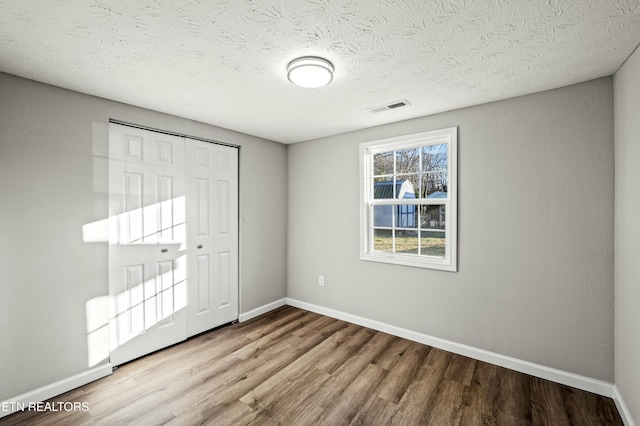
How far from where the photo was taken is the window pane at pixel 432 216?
9.74ft

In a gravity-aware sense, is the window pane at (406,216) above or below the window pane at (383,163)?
below

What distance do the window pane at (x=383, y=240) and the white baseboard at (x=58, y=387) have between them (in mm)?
2879

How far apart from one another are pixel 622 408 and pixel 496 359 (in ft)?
2.59

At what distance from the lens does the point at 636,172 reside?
1715mm

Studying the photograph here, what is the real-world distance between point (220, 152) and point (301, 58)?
1926 mm

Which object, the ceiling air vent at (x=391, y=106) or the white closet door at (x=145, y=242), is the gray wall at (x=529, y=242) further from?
the white closet door at (x=145, y=242)

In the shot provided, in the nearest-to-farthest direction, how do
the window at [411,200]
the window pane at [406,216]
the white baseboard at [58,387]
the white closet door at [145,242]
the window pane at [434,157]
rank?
the white baseboard at [58,387] < the white closet door at [145,242] < the window at [411,200] < the window pane at [434,157] < the window pane at [406,216]

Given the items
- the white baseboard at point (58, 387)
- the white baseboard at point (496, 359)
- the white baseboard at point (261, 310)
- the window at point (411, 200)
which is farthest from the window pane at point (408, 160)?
the white baseboard at point (58, 387)

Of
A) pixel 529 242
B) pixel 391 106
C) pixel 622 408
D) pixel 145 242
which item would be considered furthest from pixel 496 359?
pixel 145 242

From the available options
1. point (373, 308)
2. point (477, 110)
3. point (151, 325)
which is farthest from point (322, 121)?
point (151, 325)

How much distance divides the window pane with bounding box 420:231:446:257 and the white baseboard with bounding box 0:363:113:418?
3180 mm

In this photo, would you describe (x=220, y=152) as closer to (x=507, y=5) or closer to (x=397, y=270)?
(x=397, y=270)

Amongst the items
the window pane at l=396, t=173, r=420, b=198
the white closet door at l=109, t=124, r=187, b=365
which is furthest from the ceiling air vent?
the white closet door at l=109, t=124, r=187, b=365

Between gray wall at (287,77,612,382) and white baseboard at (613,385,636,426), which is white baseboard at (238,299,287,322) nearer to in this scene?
gray wall at (287,77,612,382)
